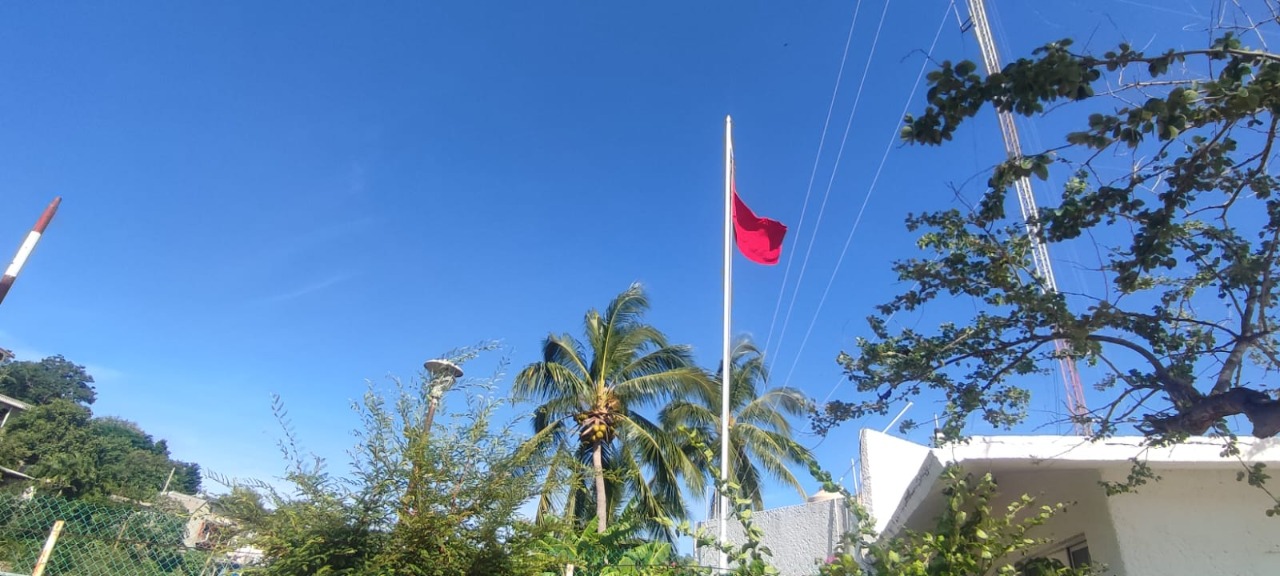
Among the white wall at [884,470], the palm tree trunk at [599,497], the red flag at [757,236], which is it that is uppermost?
the red flag at [757,236]

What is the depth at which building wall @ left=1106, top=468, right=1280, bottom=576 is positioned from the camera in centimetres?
534

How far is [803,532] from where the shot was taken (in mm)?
8914

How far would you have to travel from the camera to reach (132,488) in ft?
125

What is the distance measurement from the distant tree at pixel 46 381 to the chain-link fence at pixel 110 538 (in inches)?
→ 2733

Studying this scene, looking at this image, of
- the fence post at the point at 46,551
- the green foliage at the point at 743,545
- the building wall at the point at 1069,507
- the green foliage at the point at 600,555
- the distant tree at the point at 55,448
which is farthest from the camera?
the distant tree at the point at 55,448

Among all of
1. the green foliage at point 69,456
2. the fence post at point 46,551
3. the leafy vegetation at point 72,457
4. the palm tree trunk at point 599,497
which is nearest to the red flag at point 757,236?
the palm tree trunk at point 599,497

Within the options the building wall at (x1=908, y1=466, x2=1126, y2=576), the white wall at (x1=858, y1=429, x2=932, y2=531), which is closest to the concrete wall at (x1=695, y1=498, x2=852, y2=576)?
the white wall at (x1=858, y1=429, x2=932, y2=531)

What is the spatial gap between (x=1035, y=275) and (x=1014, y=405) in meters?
1.21

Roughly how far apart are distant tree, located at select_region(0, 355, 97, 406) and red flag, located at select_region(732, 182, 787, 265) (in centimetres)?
7195

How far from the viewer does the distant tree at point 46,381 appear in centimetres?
6006

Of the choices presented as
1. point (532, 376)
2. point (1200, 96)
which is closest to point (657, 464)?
point (532, 376)

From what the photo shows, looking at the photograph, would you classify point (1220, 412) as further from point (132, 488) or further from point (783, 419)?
point (132, 488)

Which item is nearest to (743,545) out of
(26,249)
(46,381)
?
(26,249)

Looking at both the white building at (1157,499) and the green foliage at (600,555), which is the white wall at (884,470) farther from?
the green foliage at (600,555)
